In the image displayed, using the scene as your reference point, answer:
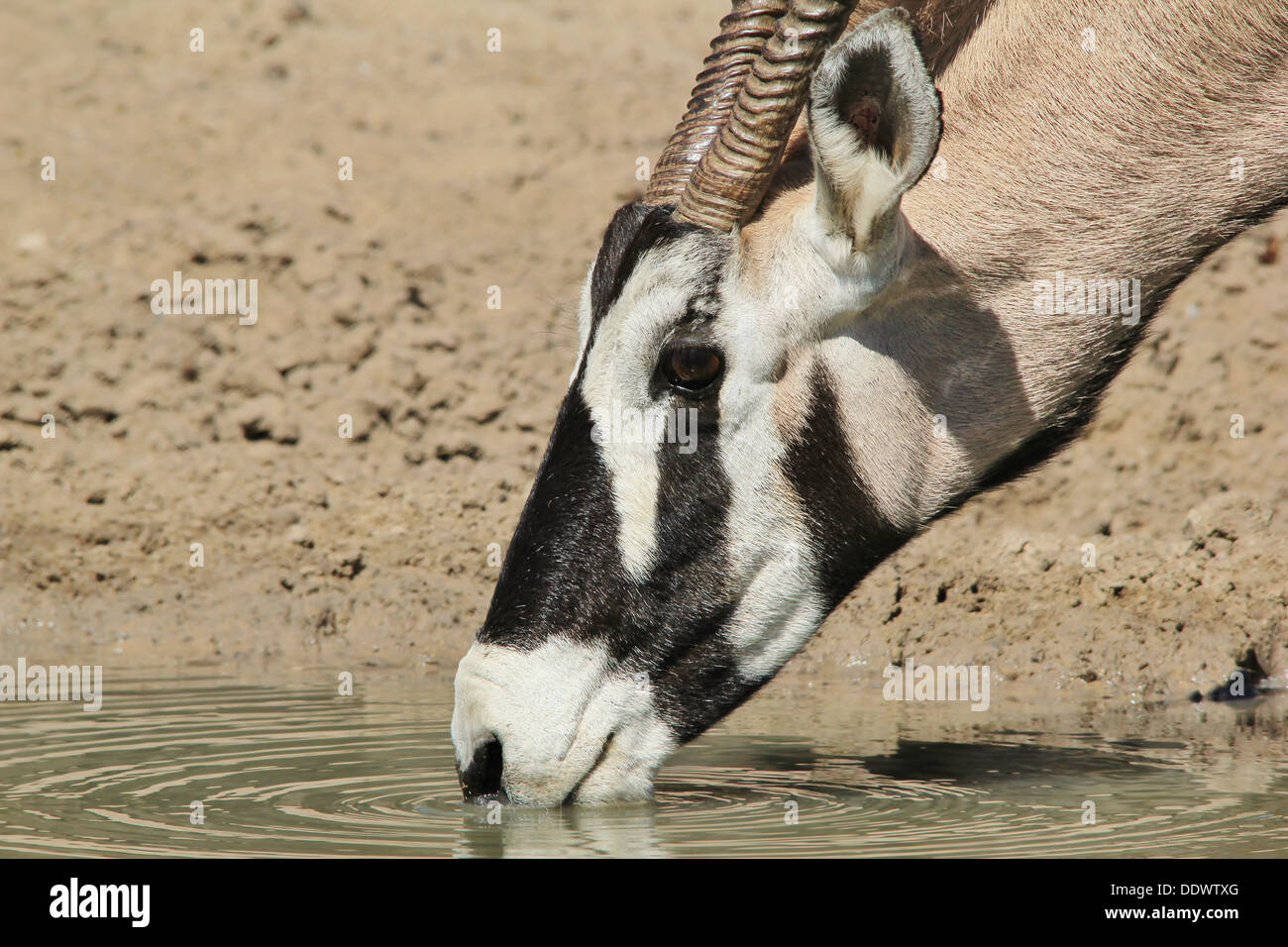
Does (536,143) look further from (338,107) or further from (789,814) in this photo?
(789,814)

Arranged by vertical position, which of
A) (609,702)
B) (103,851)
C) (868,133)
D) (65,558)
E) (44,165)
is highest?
(44,165)

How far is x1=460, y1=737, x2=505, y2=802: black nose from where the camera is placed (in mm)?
4375

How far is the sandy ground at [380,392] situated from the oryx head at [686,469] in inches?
116

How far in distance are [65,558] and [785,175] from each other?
5056 mm

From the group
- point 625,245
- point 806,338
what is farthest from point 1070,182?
point 625,245

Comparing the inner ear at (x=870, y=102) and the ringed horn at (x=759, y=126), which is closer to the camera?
the inner ear at (x=870, y=102)

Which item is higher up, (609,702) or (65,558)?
(65,558)

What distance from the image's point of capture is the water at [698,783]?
175 inches

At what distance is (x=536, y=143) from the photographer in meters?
10.8

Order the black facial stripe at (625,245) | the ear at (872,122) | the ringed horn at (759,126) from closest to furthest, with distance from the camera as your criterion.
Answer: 1. the ear at (872,122)
2. the ringed horn at (759,126)
3. the black facial stripe at (625,245)

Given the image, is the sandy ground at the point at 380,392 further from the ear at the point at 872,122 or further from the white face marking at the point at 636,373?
the ear at the point at 872,122

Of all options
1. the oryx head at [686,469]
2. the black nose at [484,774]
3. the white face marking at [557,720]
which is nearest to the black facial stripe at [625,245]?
the oryx head at [686,469]

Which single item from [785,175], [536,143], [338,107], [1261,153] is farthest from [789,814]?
[338,107]

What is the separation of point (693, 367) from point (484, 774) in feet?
3.85
